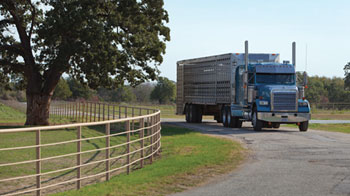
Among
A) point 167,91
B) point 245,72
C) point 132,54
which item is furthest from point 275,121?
point 167,91

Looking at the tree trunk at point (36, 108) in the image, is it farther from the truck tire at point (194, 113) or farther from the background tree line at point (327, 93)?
the background tree line at point (327, 93)

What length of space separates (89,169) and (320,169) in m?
6.51

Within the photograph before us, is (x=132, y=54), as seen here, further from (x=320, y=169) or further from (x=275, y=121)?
(x=320, y=169)

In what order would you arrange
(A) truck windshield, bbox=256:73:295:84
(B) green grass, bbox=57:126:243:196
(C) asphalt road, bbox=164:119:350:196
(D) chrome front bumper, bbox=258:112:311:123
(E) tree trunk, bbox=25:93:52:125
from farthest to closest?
(E) tree trunk, bbox=25:93:52:125 < (A) truck windshield, bbox=256:73:295:84 < (D) chrome front bumper, bbox=258:112:311:123 < (B) green grass, bbox=57:126:243:196 < (C) asphalt road, bbox=164:119:350:196

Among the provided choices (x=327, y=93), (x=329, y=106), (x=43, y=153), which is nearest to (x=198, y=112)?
(x=43, y=153)

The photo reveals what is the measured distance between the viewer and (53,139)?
2381 cm

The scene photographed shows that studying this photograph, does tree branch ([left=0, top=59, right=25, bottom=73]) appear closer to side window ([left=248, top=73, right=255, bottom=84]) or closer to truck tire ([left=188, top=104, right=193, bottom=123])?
truck tire ([left=188, top=104, right=193, bottom=123])

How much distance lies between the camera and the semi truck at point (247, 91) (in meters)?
26.0

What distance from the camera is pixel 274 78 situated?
27266 millimetres

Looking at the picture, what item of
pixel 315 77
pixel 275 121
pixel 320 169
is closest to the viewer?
pixel 320 169

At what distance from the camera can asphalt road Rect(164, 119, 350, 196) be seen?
999 centimetres

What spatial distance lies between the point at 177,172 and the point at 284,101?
1467cm

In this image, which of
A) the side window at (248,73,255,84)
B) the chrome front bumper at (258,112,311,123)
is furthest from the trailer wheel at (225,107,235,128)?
the chrome front bumper at (258,112,311,123)

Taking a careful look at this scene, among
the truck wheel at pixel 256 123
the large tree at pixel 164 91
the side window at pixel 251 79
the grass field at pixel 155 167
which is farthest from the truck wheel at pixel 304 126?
the large tree at pixel 164 91
